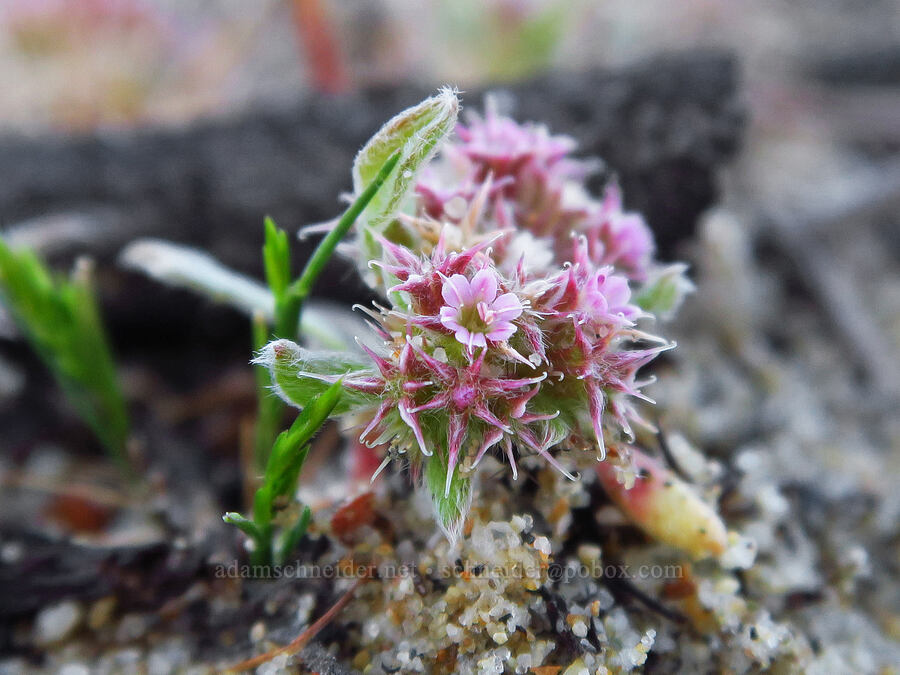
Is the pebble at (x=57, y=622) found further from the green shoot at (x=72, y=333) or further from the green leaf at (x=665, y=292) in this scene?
the green leaf at (x=665, y=292)

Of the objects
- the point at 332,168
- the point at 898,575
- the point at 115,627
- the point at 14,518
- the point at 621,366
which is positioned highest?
the point at 621,366

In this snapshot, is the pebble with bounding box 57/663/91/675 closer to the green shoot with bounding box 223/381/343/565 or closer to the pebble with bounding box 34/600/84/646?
the pebble with bounding box 34/600/84/646

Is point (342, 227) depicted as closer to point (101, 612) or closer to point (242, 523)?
point (242, 523)

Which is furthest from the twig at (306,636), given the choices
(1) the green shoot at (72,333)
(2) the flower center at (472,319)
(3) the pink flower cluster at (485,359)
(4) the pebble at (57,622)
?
(1) the green shoot at (72,333)

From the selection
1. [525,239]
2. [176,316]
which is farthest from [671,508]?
[176,316]

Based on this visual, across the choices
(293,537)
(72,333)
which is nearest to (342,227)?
(293,537)

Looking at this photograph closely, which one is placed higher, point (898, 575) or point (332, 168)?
point (332, 168)

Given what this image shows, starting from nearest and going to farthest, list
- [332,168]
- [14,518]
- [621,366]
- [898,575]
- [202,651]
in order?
1. [621,366]
2. [202,651]
3. [898,575]
4. [14,518]
5. [332,168]

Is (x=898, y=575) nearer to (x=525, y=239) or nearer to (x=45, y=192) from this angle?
(x=525, y=239)
